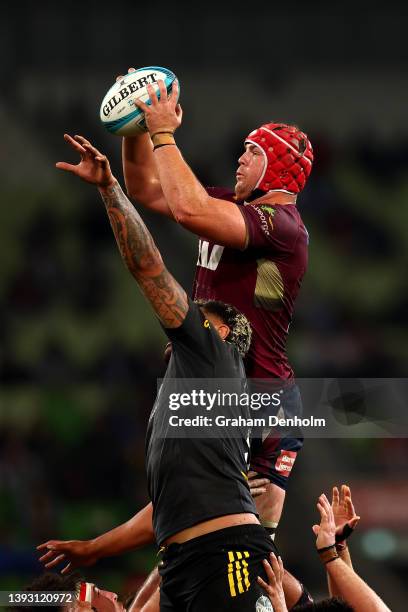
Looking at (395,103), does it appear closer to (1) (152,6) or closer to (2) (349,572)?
(1) (152,6)

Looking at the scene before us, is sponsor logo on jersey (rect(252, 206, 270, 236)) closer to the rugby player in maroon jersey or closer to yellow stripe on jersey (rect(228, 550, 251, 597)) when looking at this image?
the rugby player in maroon jersey

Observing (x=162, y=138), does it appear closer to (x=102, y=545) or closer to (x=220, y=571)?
(x=220, y=571)

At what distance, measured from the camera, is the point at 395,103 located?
57.4ft

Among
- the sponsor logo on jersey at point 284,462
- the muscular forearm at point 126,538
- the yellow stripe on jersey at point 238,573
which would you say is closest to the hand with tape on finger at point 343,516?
the sponsor logo on jersey at point 284,462

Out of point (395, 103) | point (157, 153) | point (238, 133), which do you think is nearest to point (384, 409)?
point (157, 153)

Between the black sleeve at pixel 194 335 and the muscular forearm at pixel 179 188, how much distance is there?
0.68 metres

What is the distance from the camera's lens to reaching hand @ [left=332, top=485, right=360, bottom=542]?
5.32 metres

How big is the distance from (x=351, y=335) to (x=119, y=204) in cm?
979

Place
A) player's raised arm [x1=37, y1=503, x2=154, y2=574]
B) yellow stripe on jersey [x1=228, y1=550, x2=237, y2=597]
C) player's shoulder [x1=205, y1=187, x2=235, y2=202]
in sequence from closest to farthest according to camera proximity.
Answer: yellow stripe on jersey [x1=228, y1=550, x2=237, y2=597] < player's raised arm [x1=37, y1=503, x2=154, y2=574] < player's shoulder [x1=205, y1=187, x2=235, y2=202]

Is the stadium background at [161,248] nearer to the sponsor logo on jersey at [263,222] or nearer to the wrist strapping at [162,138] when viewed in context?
the sponsor logo on jersey at [263,222]

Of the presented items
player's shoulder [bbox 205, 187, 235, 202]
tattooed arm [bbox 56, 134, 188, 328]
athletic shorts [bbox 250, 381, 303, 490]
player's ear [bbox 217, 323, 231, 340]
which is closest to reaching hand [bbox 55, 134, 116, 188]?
tattooed arm [bbox 56, 134, 188, 328]

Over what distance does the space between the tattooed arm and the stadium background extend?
590cm

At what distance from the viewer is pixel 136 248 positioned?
4285 millimetres

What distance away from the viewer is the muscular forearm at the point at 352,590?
5.12 metres
